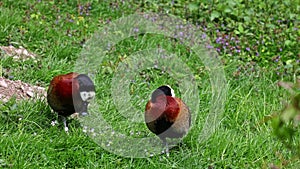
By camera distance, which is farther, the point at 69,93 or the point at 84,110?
the point at 84,110

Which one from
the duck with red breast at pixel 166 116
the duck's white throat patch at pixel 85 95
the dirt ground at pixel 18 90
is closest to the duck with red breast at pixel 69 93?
the duck's white throat patch at pixel 85 95

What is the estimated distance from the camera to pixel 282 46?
5.79m

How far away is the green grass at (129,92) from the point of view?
3.45m

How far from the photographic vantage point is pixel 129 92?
14.9 feet

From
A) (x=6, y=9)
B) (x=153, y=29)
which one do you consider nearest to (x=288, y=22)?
(x=153, y=29)

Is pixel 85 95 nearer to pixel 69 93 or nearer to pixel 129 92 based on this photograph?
pixel 69 93

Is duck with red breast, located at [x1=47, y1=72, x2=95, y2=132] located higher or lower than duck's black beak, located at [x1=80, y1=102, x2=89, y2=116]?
higher

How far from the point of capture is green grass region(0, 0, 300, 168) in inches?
136

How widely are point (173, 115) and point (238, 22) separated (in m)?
3.00

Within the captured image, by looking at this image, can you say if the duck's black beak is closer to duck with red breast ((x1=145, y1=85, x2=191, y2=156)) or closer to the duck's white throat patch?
the duck's white throat patch

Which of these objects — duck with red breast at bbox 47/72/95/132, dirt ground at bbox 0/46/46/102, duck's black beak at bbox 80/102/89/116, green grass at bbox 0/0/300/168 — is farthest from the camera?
dirt ground at bbox 0/46/46/102

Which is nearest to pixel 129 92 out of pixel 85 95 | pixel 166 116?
pixel 85 95

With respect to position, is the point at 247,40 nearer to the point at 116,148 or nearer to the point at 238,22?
the point at 238,22

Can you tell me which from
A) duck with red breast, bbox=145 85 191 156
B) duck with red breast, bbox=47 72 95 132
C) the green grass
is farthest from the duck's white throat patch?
duck with red breast, bbox=145 85 191 156
